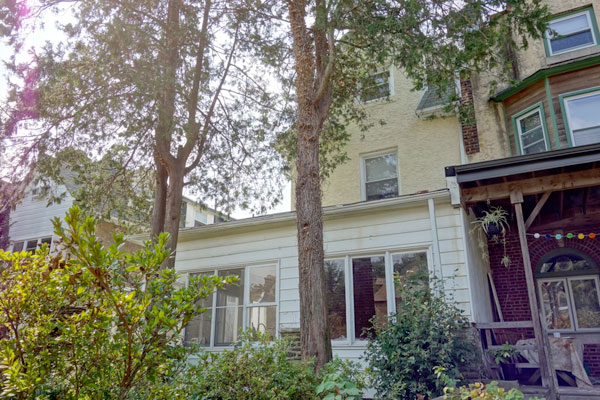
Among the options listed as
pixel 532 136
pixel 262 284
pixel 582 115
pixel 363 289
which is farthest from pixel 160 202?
pixel 582 115

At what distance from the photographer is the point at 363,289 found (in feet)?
25.8

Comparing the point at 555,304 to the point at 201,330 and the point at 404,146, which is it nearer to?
the point at 404,146

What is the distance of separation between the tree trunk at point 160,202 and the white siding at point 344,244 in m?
1.08

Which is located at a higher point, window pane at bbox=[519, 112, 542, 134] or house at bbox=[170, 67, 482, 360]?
window pane at bbox=[519, 112, 542, 134]

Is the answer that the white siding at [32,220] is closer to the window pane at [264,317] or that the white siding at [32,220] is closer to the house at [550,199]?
the window pane at [264,317]

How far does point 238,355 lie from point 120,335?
193 cm

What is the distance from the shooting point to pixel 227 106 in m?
10.8

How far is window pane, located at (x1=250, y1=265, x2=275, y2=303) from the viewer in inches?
343

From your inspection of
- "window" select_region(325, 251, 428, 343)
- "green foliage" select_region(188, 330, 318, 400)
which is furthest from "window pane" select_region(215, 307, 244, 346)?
"green foliage" select_region(188, 330, 318, 400)

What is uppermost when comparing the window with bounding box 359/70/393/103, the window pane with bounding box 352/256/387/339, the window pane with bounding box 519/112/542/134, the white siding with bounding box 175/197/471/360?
the window with bounding box 359/70/393/103

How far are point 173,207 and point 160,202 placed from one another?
0.77 m

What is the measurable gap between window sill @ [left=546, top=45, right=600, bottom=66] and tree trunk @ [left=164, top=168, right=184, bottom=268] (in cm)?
921

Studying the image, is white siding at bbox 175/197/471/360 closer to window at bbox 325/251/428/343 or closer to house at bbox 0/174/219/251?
window at bbox 325/251/428/343

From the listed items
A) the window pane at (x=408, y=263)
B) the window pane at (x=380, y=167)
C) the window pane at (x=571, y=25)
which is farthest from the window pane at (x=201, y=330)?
the window pane at (x=571, y=25)
